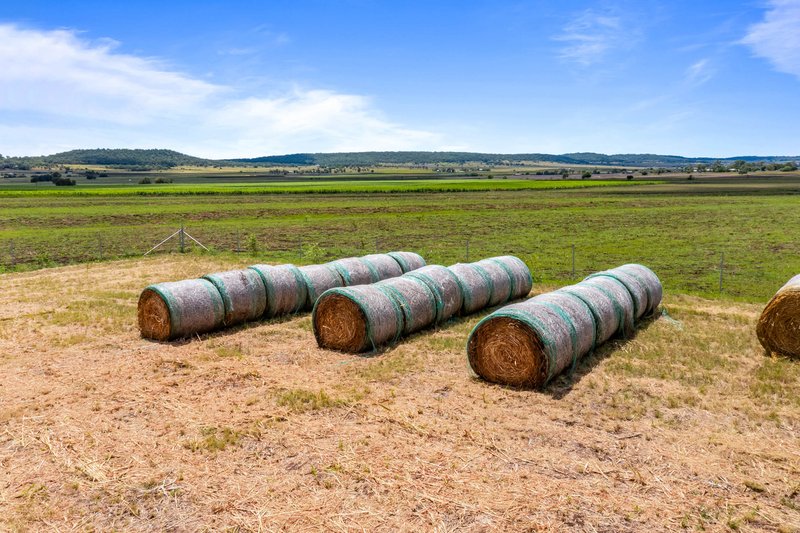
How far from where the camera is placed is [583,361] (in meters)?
11.3

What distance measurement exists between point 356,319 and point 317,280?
13.0ft

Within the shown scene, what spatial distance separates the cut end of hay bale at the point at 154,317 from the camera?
12773 millimetres

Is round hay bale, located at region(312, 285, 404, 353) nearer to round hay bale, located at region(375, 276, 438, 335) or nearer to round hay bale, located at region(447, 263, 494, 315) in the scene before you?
round hay bale, located at region(375, 276, 438, 335)

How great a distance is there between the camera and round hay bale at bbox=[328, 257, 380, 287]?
637 inches

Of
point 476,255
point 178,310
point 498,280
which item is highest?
point 498,280

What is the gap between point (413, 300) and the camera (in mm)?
12992

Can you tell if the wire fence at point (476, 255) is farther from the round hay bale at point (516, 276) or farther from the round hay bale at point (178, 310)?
the round hay bale at point (178, 310)

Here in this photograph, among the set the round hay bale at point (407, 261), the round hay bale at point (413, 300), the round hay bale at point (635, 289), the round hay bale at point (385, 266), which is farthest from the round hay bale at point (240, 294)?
the round hay bale at point (635, 289)

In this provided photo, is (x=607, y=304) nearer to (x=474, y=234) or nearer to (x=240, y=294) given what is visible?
(x=240, y=294)

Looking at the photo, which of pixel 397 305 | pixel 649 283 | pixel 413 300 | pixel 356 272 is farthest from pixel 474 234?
pixel 397 305

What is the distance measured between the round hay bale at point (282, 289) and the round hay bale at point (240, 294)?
17 cm

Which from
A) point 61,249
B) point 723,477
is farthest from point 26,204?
point 723,477

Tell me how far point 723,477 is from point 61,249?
33.3m

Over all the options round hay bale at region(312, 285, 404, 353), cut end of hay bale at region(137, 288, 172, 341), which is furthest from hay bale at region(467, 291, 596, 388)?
cut end of hay bale at region(137, 288, 172, 341)
